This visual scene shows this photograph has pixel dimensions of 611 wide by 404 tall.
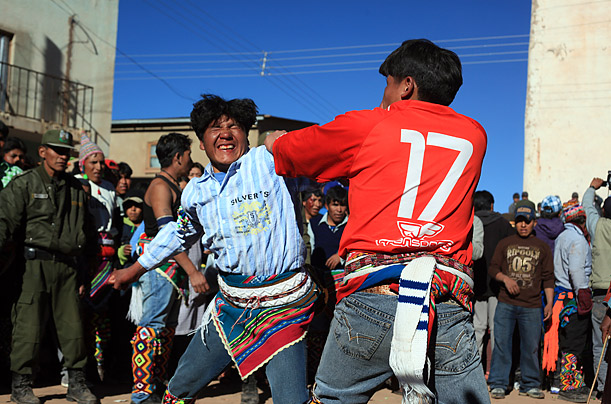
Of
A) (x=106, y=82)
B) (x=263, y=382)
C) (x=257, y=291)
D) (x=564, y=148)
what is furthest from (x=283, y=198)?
(x=564, y=148)

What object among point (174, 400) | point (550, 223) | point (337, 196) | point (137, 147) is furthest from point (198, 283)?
point (137, 147)

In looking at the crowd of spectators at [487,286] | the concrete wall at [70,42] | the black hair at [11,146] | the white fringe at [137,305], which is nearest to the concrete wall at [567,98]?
the crowd of spectators at [487,286]

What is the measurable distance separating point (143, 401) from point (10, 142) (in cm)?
354

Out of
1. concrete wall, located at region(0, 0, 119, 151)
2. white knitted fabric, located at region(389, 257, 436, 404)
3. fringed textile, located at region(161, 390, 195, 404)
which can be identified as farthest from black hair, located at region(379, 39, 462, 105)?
Answer: concrete wall, located at region(0, 0, 119, 151)

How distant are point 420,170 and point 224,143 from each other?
5.39 ft

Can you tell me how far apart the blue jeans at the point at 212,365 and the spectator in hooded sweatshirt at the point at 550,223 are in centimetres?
588

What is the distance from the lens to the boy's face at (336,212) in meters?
7.10

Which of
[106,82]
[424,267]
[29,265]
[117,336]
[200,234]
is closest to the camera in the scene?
[424,267]

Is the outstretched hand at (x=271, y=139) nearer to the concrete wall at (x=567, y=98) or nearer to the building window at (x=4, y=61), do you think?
the building window at (x=4, y=61)

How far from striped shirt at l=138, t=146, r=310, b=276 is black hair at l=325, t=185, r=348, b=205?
142 inches

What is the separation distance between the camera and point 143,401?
5.52m

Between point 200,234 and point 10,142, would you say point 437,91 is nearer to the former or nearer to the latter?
point 200,234

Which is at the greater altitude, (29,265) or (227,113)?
(227,113)

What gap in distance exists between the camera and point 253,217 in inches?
132
